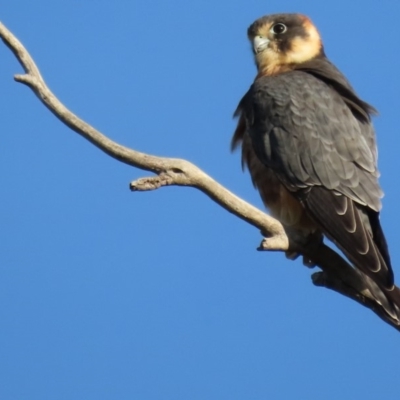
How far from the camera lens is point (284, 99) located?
17.3ft

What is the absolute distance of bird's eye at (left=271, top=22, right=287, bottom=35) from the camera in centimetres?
592

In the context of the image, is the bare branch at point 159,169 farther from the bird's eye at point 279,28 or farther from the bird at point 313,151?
the bird's eye at point 279,28

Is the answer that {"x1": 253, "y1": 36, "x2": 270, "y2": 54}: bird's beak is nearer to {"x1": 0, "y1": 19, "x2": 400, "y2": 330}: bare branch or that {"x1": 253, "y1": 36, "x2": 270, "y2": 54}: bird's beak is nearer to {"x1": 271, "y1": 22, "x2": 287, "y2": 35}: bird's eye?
{"x1": 271, "y1": 22, "x2": 287, "y2": 35}: bird's eye

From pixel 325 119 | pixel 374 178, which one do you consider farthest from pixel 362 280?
pixel 325 119

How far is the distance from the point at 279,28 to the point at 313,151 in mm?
1262

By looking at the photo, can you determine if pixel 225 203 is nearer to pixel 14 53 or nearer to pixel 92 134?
pixel 92 134

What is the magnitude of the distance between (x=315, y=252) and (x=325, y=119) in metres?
1.00

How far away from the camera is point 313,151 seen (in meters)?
5.02

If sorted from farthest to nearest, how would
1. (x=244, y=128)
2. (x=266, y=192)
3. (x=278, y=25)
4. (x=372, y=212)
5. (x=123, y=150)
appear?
1. (x=278, y=25)
2. (x=244, y=128)
3. (x=266, y=192)
4. (x=372, y=212)
5. (x=123, y=150)

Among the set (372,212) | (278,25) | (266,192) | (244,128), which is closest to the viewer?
(372,212)

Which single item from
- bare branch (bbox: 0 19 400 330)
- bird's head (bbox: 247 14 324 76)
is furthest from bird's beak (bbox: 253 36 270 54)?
bare branch (bbox: 0 19 400 330)

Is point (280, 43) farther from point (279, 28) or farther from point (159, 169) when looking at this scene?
point (159, 169)

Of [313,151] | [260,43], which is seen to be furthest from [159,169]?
[260,43]

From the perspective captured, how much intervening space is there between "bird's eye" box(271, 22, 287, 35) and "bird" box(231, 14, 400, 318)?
0.02 m
